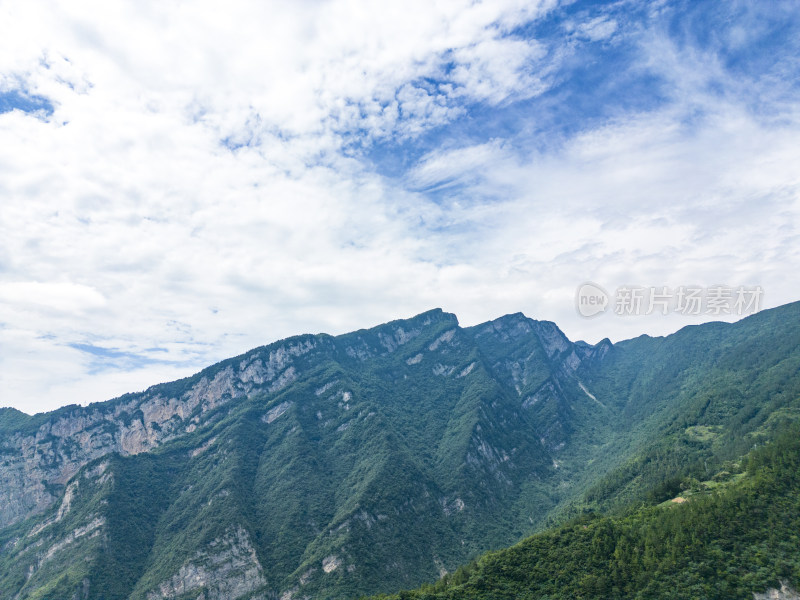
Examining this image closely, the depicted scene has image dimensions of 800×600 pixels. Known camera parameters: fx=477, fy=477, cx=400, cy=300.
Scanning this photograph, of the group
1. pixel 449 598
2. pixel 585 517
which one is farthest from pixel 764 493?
pixel 449 598

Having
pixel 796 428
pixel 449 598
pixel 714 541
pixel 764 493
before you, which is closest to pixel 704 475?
pixel 796 428

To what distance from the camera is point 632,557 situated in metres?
129

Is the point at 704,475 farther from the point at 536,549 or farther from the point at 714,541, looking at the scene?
the point at 536,549

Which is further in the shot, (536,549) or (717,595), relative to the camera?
(536,549)

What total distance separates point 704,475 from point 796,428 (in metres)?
35.2

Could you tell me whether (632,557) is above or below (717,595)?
above

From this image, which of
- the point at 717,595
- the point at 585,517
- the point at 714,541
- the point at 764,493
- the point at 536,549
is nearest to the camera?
the point at 717,595

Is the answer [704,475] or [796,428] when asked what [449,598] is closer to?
[704,475]

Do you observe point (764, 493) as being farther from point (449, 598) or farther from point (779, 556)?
point (449, 598)

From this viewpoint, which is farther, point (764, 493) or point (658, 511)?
point (658, 511)

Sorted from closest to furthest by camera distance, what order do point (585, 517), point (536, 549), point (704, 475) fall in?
point (536, 549) < point (585, 517) < point (704, 475)

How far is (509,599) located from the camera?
126m

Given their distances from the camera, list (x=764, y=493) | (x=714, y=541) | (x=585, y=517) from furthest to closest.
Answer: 1. (x=585, y=517)
2. (x=764, y=493)
3. (x=714, y=541)

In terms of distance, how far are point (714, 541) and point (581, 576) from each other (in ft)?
117
